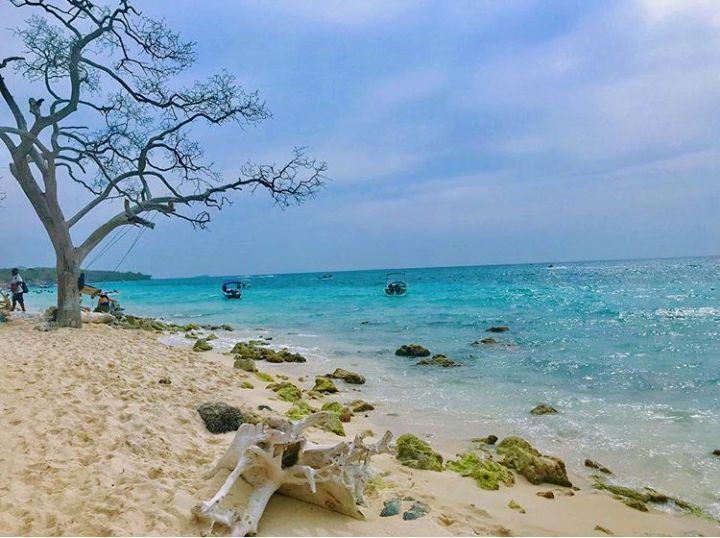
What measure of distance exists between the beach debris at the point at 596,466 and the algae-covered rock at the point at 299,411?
4.24m

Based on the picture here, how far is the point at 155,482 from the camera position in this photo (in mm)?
4477

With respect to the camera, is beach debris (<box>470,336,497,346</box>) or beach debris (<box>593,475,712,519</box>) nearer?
beach debris (<box>593,475,712,519</box>)

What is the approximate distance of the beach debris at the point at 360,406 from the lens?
9.76m

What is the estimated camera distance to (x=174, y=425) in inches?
249

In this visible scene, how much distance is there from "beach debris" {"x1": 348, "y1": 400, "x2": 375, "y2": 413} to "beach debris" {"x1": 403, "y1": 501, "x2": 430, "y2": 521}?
4.80 m

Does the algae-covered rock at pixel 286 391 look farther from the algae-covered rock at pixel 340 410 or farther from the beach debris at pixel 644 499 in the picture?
the beach debris at pixel 644 499

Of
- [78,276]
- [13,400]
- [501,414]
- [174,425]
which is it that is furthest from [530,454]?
[78,276]

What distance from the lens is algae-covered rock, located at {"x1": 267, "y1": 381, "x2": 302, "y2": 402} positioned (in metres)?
9.86

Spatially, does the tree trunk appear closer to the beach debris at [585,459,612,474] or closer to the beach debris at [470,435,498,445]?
the beach debris at [470,435,498,445]

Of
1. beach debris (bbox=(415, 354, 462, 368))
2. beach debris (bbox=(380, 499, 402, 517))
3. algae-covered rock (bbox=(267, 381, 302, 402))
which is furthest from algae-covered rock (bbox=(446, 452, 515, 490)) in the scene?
beach debris (bbox=(415, 354, 462, 368))

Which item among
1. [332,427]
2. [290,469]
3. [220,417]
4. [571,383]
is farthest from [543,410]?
[290,469]

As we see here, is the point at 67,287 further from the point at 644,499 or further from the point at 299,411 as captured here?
the point at 644,499

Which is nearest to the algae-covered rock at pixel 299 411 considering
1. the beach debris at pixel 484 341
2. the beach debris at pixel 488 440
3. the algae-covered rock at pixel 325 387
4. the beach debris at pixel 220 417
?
the beach debris at pixel 220 417

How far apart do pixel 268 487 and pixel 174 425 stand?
268 cm
